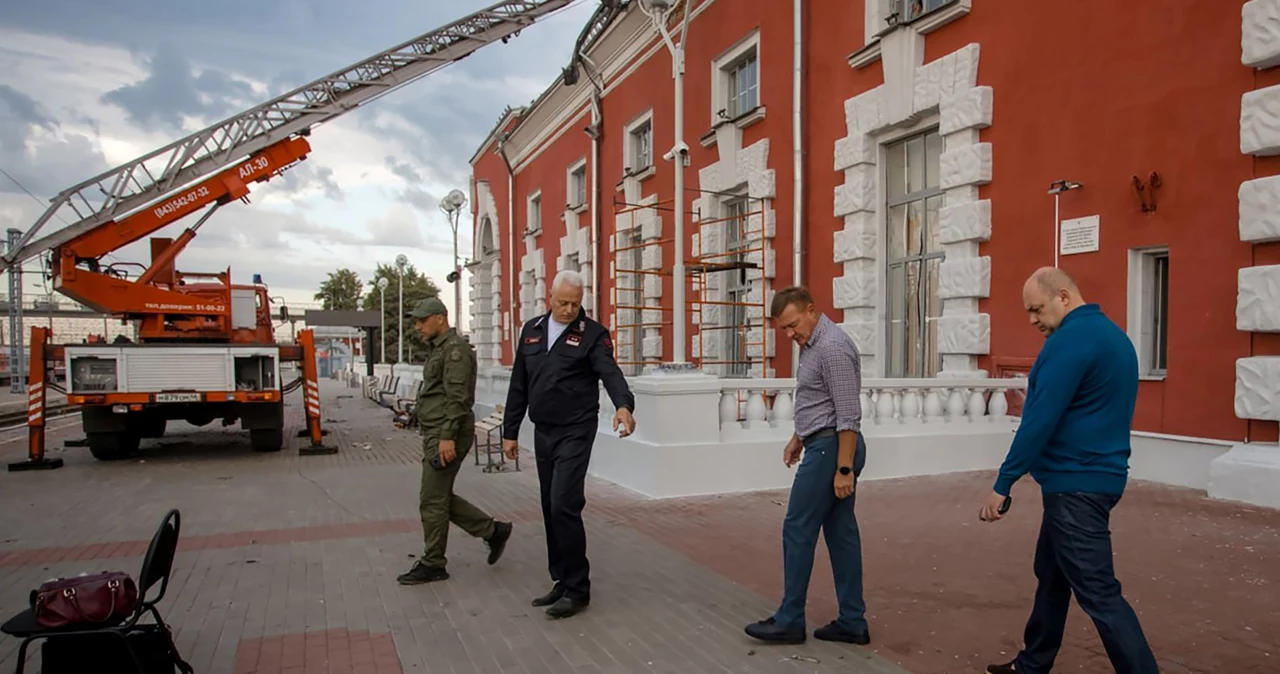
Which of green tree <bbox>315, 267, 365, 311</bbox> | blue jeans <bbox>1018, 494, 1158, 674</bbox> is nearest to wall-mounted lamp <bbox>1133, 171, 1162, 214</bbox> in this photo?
blue jeans <bbox>1018, 494, 1158, 674</bbox>

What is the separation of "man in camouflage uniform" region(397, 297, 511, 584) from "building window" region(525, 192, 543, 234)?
19643 millimetres

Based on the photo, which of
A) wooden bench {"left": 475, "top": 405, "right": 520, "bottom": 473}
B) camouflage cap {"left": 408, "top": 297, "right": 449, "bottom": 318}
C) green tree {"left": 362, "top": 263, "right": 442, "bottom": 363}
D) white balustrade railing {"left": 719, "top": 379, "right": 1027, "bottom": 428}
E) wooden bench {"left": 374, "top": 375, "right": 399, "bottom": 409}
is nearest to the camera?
camouflage cap {"left": 408, "top": 297, "right": 449, "bottom": 318}

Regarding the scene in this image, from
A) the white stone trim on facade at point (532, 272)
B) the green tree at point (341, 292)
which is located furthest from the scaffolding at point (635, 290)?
the green tree at point (341, 292)

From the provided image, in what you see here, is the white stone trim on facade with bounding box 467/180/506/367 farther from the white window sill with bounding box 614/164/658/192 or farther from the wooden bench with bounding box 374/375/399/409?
the white window sill with bounding box 614/164/658/192

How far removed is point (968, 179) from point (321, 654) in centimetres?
820

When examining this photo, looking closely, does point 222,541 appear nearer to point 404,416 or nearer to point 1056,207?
point 1056,207

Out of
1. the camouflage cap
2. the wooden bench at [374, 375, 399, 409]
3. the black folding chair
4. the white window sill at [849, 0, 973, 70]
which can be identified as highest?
the white window sill at [849, 0, 973, 70]

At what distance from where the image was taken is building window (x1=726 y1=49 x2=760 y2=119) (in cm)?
1377

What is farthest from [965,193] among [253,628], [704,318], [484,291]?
[484,291]

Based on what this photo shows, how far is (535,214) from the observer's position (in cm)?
2542

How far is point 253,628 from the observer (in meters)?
4.43

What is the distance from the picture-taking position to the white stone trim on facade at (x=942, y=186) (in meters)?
9.34

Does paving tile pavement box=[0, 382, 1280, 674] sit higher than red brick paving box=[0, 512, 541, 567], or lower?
higher

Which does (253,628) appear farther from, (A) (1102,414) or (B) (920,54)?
(B) (920,54)
